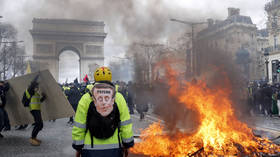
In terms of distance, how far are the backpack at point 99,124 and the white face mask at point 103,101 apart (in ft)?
0.14

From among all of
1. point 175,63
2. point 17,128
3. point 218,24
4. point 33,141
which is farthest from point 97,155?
point 218,24

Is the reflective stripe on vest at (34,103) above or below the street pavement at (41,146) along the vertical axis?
above

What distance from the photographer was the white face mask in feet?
10.1

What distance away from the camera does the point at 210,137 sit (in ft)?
16.5

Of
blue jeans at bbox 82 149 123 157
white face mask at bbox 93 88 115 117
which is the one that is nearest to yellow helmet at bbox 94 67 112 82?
white face mask at bbox 93 88 115 117

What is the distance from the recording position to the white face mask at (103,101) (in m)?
3.08

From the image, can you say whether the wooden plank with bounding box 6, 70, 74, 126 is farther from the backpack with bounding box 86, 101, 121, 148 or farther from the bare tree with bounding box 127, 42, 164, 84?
the bare tree with bounding box 127, 42, 164, 84

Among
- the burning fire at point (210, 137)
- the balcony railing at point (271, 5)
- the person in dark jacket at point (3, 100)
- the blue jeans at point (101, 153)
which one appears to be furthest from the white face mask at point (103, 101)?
the balcony railing at point (271, 5)

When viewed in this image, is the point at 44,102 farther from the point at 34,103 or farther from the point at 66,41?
the point at 66,41

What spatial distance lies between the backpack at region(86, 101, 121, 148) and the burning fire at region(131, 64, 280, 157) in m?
1.96

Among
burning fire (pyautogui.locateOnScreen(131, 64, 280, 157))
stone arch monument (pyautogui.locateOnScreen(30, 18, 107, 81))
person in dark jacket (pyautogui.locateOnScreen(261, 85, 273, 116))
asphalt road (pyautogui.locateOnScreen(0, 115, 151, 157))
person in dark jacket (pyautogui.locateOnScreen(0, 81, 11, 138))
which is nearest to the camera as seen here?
burning fire (pyautogui.locateOnScreen(131, 64, 280, 157))

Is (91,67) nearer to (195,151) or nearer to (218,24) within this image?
(218,24)

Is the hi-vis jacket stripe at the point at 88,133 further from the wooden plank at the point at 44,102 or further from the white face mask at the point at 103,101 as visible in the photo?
the wooden plank at the point at 44,102

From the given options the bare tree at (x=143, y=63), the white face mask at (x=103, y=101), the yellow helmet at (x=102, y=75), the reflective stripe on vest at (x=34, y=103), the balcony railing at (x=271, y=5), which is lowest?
the reflective stripe on vest at (x=34, y=103)
